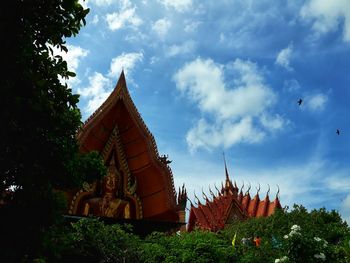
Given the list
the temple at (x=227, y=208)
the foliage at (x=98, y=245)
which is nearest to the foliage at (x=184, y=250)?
the foliage at (x=98, y=245)

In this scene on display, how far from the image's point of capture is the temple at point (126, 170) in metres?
12.0

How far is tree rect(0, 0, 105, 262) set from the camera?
4.83 meters

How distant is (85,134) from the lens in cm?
1180

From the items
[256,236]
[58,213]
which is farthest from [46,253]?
[256,236]

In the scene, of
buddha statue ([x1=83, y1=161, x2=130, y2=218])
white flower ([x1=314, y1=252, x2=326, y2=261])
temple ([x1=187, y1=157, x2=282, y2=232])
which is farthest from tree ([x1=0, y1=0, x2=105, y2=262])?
temple ([x1=187, y1=157, x2=282, y2=232])

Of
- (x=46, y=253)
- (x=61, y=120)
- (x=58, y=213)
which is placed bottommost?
(x=46, y=253)

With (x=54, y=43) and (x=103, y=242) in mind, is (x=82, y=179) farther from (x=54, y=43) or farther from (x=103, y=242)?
(x=103, y=242)

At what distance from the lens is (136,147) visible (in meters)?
13.2

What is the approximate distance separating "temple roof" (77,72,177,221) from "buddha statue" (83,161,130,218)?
70cm

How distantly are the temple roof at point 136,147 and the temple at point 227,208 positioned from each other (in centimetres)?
943

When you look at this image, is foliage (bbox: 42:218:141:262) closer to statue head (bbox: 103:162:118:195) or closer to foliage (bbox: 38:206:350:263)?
foliage (bbox: 38:206:350:263)

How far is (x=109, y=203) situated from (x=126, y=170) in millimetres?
1414

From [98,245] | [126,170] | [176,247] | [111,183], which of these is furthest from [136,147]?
[98,245]

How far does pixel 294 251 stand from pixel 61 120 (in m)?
7.35
